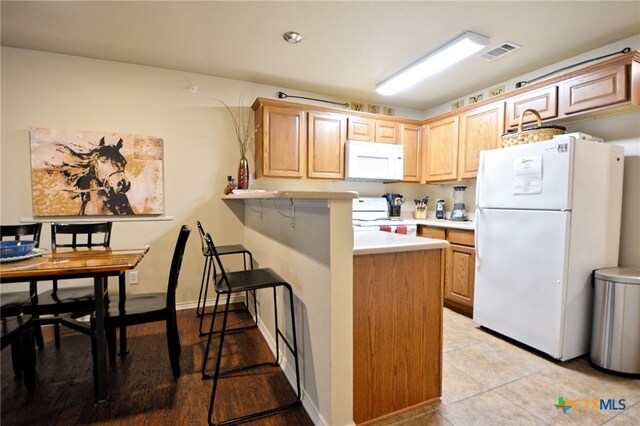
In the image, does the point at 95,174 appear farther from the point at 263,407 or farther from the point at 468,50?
the point at 468,50

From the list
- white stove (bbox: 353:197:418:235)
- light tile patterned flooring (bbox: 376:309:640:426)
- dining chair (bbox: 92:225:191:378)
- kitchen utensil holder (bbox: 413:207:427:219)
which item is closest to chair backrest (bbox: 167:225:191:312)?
dining chair (bbox: 92:225:191:378)

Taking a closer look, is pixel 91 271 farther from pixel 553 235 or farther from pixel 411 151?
pixel 411 151

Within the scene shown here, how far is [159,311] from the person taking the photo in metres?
1.88

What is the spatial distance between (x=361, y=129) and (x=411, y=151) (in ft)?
2.64

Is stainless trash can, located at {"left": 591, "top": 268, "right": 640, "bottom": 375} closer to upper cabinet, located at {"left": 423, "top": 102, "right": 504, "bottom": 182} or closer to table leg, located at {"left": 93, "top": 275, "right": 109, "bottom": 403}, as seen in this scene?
upper cabinet, located at {"left": 423, "top": 102, "right": 504, "bottom": 182}

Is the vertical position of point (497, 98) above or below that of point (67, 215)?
above

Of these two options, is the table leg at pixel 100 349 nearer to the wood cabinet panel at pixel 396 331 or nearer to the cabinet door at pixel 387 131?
the wood cabinet panel at pixel 396 331

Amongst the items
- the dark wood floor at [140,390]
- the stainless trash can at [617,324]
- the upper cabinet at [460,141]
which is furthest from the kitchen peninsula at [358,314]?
the upper cabinet at [460,141]

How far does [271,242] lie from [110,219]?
1812mm

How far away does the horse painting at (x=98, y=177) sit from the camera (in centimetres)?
283

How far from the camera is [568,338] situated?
85.5 inches

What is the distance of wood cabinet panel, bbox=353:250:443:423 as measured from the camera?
151 cm

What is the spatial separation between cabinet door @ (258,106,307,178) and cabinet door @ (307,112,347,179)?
0.33 ft

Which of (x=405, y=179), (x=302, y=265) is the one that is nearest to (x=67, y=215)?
(x=302, y=265)
